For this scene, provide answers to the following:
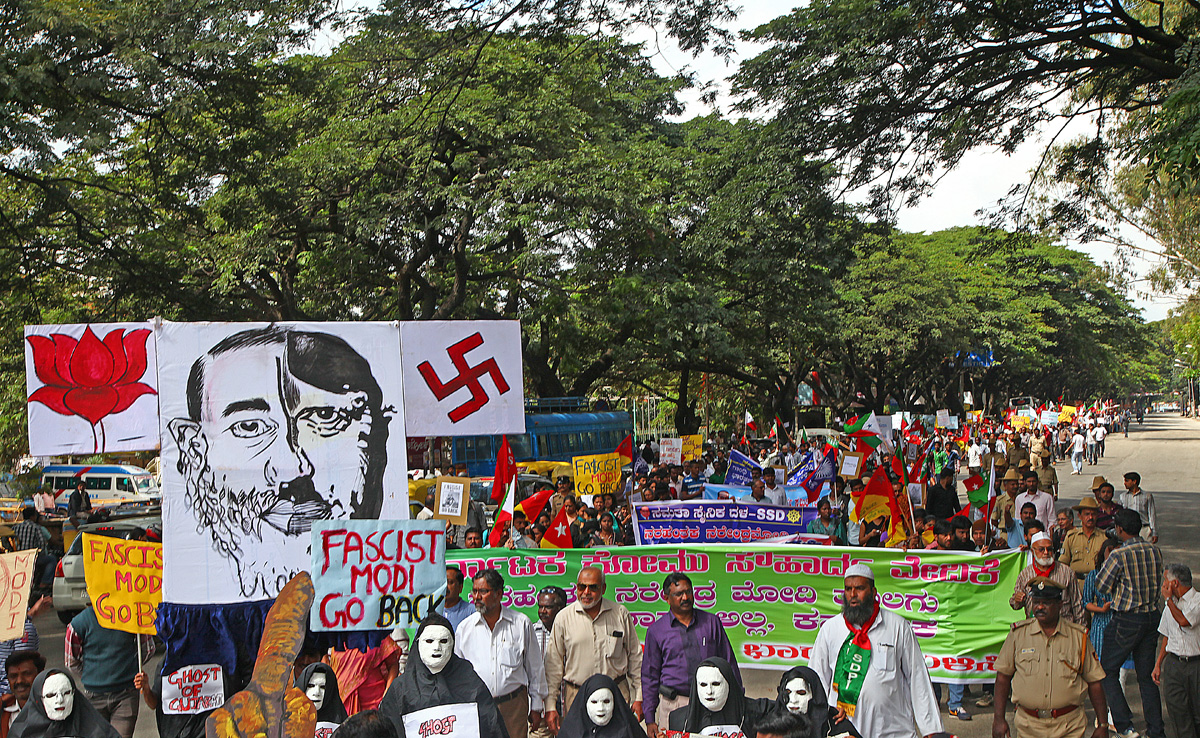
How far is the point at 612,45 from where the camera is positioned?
11258mm

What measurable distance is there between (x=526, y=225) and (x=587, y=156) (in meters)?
1.90

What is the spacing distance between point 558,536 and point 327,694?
5131 mm

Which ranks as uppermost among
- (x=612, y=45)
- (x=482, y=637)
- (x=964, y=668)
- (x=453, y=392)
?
(x=612, y=45)

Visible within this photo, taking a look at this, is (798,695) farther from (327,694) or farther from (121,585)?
(121,585)

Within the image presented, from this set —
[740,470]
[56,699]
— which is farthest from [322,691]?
[740,470]

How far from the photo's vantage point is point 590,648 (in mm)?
6172

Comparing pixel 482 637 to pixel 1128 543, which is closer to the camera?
pixel 482 637

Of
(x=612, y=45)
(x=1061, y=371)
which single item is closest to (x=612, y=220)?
(x=612, y=45)

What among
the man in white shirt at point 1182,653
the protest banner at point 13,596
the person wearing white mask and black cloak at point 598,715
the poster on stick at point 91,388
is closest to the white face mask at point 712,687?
the person wearing white mask and black cloak at point 598,715

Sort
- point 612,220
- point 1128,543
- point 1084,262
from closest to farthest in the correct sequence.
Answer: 1. point 1128,543
2. point 612,220
3. point 1084,262

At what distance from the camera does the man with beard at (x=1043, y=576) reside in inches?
293

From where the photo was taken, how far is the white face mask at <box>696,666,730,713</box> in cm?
477

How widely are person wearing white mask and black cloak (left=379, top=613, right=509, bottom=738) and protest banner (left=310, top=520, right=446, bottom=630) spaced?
0.79 meters

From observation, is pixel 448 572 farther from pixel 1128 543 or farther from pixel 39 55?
pixel 39 55
